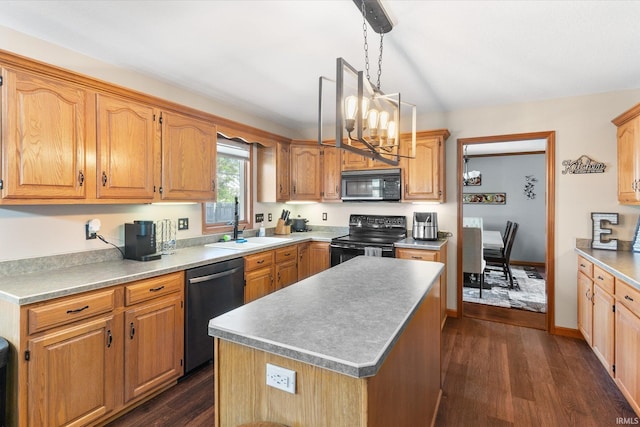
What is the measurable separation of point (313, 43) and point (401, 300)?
179 cm

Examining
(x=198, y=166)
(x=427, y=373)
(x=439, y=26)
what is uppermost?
(x=439, y=26)

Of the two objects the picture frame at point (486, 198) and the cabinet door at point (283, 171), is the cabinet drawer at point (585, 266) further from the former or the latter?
the picture frame at point (486, 198)

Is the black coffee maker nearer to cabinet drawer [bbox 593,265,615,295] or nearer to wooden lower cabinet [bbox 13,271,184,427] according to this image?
wooden lower cabinet [bbox 13,271,184,427]

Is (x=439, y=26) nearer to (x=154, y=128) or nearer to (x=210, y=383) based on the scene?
(x=154, y=128)

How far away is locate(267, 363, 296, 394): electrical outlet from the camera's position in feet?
3.32

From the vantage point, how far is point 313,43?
2199mm

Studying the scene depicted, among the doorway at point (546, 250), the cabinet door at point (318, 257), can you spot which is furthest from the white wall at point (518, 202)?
the cabinet door at point (318, 257)

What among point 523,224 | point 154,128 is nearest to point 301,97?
point 154,128

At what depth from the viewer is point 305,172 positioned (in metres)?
4.25

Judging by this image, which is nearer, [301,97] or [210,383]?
[210,383]

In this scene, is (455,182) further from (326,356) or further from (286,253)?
(326,356)

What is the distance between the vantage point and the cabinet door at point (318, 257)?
12.9ft

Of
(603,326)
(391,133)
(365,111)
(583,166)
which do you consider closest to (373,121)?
(365,111)

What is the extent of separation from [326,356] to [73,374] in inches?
67.3
